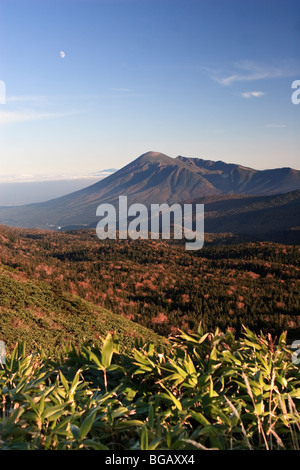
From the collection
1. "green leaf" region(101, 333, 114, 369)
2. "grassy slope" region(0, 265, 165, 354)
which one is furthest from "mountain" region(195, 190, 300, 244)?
"green leaf" region(101, 333, 114, 369)

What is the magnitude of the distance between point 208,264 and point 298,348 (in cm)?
3053

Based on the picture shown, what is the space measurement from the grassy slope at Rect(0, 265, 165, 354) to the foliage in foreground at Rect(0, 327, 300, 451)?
615 cm

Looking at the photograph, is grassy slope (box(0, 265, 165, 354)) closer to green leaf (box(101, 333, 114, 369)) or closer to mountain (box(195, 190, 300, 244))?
green leaf (box(101, 333, 114, 369))

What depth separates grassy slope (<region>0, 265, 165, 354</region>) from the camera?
833 cm

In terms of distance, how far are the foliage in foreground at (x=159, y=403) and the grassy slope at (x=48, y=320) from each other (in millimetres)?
6146

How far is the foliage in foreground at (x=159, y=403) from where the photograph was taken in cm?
121

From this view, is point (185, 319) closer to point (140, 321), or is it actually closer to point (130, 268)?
point (140, 321)

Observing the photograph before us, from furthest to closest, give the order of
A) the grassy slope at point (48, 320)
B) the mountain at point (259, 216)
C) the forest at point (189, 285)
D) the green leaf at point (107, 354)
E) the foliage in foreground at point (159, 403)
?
1. the mountain at point (259, 216)
2. the forest at point (189, 285)
3. the grassy slope at point (48, 320)
4. the green leaf at point (107, 354)
5. the foliage in foreground at point (159, 403)

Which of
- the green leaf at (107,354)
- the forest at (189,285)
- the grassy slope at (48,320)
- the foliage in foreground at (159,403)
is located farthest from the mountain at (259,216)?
the green leaf at (107,354)

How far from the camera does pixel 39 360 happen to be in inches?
85.6

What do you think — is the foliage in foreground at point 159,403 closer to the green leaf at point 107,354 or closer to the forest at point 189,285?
the green leaf at point 107,354

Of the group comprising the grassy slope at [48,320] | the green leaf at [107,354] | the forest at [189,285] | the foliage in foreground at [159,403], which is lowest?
the forest at [189,285]
